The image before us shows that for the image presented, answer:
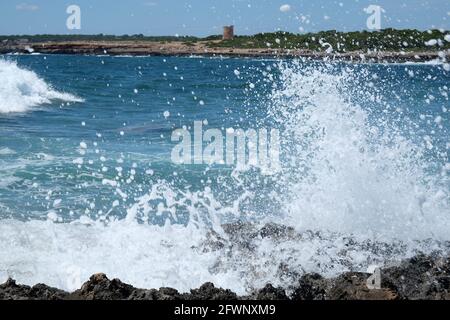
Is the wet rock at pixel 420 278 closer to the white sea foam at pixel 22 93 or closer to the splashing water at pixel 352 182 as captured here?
the splashing water at pixel 352 182

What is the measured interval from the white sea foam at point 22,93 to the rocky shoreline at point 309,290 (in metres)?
12.1

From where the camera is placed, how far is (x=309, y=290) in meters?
4.37

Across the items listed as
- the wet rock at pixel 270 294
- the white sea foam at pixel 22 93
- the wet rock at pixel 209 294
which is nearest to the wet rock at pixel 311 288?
the wet rock at pixel 270 294

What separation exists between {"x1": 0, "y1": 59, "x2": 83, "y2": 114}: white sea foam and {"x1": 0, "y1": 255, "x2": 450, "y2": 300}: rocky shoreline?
12.1 metres

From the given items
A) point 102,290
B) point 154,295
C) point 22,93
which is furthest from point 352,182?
point 22,93

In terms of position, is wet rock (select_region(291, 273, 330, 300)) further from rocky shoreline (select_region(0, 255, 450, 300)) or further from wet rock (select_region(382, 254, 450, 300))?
wet rock (select_region(382, 254, 450, 300))

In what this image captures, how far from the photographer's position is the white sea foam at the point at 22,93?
16.7 metres

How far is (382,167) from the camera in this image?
732 cm

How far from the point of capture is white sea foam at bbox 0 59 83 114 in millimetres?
16656

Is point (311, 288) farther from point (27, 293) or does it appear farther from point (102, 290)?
point (27, 293)

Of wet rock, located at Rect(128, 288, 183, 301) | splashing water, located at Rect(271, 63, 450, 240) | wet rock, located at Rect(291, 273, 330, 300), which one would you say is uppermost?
splashing water, located at Rect(271, 63, 450, 240)

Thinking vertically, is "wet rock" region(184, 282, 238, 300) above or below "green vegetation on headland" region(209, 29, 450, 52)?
below

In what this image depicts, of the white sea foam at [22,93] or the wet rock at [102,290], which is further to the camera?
the white sea foam at [22,93]

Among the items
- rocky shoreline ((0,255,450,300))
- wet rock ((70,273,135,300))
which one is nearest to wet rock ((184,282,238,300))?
rocky shoreline ((0,255,450,300))
